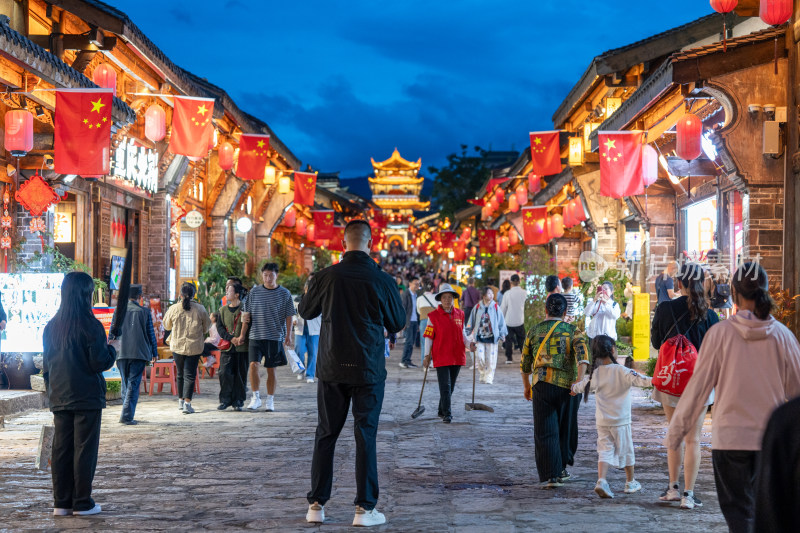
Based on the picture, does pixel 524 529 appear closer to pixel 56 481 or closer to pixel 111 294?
pixel 56 481

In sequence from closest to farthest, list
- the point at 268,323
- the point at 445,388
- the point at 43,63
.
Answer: the point at 445,388 < the point at 43,63 < the point at 268,323

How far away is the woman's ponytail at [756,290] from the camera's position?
4949 mm

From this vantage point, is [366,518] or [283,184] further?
[283,184]

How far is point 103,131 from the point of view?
13.5 meters

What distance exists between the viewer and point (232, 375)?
12789 millimetres

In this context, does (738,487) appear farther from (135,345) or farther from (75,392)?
(135,345)

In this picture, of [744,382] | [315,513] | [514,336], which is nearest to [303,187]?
[514,336]

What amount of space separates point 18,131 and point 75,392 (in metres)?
7.97

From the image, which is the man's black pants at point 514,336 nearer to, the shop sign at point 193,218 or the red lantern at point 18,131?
the shop sign at point 193,218

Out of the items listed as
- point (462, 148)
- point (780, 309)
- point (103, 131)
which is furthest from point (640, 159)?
point (462, 148)

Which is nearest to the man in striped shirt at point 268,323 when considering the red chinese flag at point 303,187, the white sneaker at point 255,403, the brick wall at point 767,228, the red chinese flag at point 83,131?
the white sneaker at point 255,403

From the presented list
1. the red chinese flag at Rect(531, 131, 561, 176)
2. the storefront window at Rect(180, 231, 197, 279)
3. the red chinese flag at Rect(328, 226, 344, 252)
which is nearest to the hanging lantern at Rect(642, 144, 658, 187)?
the red chinese flag at Rect(531, 131, 561, 176)

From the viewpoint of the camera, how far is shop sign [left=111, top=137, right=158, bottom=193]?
17.1 m

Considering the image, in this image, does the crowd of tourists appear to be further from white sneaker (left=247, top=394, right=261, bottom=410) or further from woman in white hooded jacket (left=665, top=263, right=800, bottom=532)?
white sneaker (left=247, top=394, right=261, bottom=410)
